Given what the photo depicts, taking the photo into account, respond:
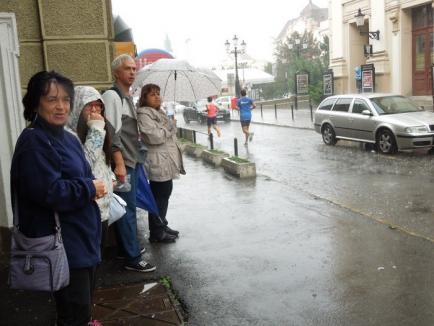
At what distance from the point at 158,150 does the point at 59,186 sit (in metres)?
2.94

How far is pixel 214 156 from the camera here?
454 inches

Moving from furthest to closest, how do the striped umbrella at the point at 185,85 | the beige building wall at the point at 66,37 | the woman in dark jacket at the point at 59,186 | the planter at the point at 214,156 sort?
the planter at the point at 214,156 → the striped umbrella at the point at 185,85 → the beige building wall at the point at 66,37 → the woman in dark jacket at the point at 59,186

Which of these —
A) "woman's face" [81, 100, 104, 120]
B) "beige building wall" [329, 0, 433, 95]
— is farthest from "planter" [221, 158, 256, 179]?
"beige building wall" [329, 0, 433, 95]

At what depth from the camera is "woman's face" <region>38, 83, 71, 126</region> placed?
2.57 metres

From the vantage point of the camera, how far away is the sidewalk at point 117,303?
12.2 feet

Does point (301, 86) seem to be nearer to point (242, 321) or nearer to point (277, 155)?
point (277, 155)

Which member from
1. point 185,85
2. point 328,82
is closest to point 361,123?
point 185,85

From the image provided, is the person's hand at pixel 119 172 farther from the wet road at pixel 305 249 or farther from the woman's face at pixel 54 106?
the woman's face at pixel 54 106

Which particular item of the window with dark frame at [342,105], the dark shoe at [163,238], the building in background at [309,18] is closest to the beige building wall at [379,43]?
the window with dark frame at [342,105]

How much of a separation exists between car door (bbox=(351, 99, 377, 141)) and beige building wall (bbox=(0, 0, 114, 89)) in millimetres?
9028

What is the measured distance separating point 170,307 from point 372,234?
2.80m

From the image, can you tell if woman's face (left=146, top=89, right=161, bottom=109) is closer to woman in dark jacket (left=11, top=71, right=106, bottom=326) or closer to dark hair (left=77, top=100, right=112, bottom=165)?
dark hair (left=77, top=100, right=112, bottom=165)

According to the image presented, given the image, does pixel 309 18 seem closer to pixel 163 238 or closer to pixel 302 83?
→ pixel 302 83

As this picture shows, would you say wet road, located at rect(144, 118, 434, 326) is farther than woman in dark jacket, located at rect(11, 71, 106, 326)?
Answer: Yes
